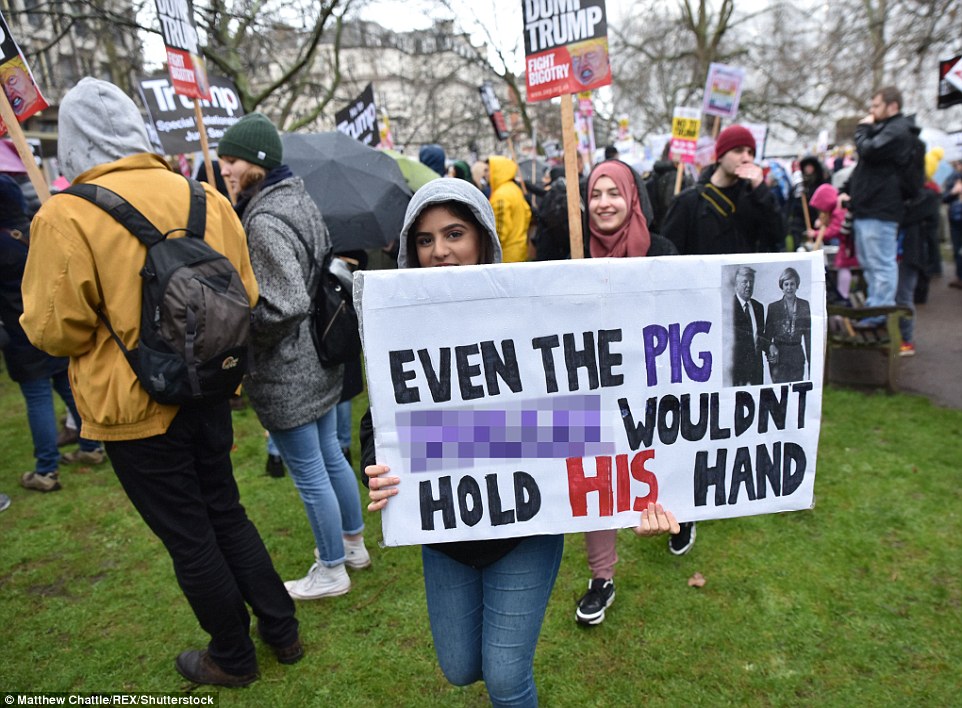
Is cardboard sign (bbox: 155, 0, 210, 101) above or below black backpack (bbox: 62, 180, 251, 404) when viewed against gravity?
above

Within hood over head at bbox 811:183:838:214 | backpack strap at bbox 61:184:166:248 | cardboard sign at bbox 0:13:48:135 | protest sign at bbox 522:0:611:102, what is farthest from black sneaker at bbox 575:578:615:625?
hood over head at bbox 811:183:838:214

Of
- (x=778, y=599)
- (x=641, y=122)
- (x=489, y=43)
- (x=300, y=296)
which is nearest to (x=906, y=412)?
(x=778, y=599)

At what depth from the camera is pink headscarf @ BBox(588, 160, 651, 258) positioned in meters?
2.76

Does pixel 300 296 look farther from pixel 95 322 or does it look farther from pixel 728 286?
pixel 728 286

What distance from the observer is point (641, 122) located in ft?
89.9

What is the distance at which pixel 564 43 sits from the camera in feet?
8.74

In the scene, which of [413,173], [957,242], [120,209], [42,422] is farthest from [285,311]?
[957,242]

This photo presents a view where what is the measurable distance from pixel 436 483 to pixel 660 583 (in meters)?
1.89

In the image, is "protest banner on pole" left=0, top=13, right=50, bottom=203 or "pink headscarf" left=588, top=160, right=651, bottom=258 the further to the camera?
"protest banner on pole" left=0, top=13, right=50, bottom=203

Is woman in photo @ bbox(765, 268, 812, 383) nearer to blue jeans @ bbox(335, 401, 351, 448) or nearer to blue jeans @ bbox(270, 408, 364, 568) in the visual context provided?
blue jeans @ bbox(270, 408, 364, 568)

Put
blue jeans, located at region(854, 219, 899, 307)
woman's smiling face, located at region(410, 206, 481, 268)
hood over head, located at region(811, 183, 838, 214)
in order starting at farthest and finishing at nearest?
1. hood over head, located at region(811, 183, 838, 214)
2. blue jeans, located at region(854, 219, 899, 307)
3. woman's smiling face, located at region(410, 206, 481, 268)

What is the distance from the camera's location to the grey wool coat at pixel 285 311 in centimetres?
258

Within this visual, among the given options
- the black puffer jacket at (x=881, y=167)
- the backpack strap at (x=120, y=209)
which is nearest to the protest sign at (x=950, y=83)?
the black puffer jacket at (x=881, y=167)

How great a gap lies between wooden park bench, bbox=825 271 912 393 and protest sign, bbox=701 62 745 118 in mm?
2134
